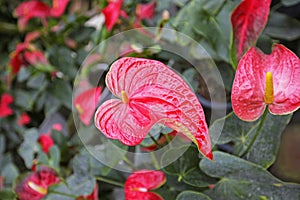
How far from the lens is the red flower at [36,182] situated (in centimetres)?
56

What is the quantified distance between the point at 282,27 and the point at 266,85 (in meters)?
0.32

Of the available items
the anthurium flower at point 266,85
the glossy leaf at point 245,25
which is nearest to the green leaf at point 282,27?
the glossy leaf at point 245,25

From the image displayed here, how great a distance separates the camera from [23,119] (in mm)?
886

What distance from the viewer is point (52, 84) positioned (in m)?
0.84

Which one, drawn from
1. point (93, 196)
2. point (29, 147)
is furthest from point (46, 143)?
point (93, 196)

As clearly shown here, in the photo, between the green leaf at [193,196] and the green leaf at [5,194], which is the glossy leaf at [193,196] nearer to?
the green leaf at [193,196]

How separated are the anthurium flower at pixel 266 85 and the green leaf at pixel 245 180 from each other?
7 cm

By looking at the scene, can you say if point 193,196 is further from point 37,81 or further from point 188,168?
point 37,81

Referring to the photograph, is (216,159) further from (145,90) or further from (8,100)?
(8,100)

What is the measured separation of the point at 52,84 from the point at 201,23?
1.18 ft

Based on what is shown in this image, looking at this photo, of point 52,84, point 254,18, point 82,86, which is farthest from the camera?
point 52,84

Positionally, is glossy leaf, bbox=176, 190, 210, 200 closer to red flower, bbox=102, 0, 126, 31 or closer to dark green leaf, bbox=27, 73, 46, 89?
red flower, bbox=102, 0, 126, 31

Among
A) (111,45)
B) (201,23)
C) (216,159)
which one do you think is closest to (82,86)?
(111,45)

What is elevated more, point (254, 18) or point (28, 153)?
point (254, 18)
